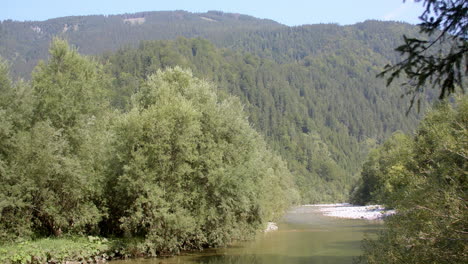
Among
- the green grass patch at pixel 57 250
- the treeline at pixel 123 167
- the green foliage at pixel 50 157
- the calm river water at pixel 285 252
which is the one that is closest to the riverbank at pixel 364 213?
the calm river water at pixel 285 252

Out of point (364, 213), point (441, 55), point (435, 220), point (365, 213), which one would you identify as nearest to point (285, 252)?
point (435, 220)

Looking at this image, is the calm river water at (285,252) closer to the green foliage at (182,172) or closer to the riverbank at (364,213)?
the green foliage at (182,172)

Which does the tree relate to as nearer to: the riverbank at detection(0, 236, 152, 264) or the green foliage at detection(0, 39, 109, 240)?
the riverbank at detection(0, 236, 152, 264)

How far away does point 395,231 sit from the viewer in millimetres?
17578

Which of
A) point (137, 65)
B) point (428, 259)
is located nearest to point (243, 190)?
point (428, 259)

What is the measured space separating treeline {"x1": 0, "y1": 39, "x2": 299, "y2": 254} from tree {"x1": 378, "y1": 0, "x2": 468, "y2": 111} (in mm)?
20558

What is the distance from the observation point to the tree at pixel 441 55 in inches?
298

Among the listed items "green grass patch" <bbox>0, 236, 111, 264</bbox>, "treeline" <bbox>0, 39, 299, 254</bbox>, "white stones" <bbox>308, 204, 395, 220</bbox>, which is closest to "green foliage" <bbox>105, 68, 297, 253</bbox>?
"treeline" <bbox>0, 39, 299, 254</bbox>

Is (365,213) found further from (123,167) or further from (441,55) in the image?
(441,55)

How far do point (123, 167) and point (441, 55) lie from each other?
72.5 feet

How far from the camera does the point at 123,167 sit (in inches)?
1054

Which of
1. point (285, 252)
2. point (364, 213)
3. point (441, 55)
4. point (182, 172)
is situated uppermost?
point (441, 55)

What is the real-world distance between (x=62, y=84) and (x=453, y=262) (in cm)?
2783

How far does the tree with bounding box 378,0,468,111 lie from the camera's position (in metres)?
7.56
